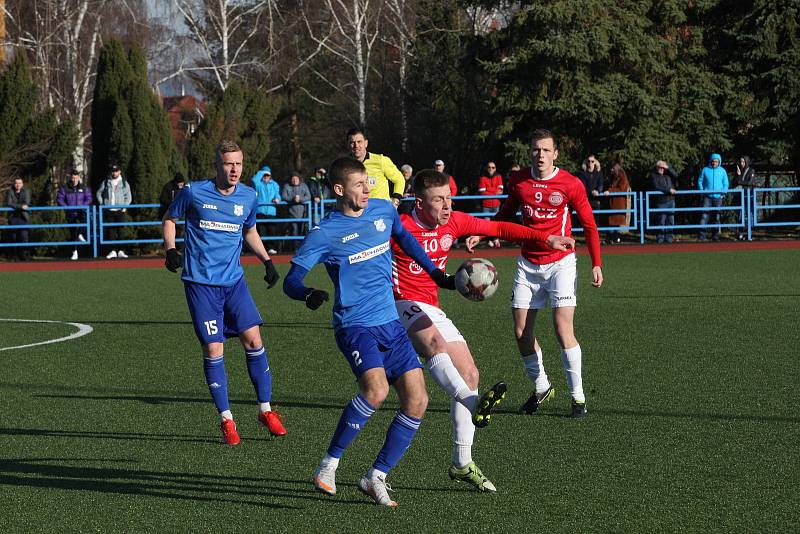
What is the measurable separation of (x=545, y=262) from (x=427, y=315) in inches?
82.6

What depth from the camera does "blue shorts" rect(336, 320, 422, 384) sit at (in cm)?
602

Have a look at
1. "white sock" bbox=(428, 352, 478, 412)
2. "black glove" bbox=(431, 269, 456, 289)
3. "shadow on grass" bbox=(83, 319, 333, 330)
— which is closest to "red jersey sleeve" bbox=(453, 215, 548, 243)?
"black glove" bbox=(431, 269, 456, 289)

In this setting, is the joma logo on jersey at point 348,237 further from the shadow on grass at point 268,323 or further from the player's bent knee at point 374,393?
the shadow on grass at point 268,323

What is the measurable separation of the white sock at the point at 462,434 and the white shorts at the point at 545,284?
2497mm

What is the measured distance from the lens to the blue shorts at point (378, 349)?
6020 mm

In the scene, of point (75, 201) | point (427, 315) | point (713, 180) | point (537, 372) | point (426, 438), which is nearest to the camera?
point (427, 315)

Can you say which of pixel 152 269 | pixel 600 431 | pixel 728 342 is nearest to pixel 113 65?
pixel 152 269

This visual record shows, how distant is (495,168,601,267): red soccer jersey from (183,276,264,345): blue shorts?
1.86 m

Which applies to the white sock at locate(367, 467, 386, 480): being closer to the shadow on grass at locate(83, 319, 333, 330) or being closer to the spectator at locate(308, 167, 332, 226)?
the shadow on grass at locate(83, 319, 333, 330)

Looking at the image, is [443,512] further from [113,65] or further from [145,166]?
[113,65]

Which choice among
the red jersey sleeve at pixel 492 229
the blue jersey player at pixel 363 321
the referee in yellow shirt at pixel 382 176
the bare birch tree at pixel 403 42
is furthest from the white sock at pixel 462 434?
the bare birch tree at pixel 403 42

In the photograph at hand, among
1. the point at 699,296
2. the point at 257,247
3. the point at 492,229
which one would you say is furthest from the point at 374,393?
the point at 699,296

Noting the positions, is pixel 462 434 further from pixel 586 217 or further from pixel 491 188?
pixel 491 188

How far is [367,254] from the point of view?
6207 millimetres
